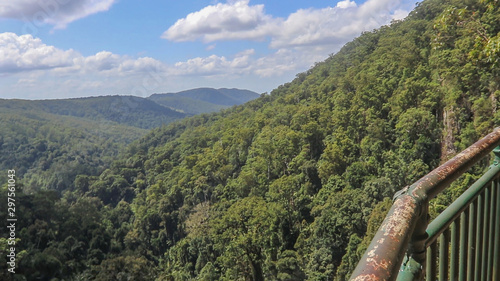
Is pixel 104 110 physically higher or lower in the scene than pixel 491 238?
lower

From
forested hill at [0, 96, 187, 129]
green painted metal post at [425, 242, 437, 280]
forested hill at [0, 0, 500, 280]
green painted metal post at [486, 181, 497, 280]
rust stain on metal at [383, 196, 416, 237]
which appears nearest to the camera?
rust stain on metal at [383, 196, 416, 237]

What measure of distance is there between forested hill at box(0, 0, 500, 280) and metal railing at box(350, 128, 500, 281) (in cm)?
358

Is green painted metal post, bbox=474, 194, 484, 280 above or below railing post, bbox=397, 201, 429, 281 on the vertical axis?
below

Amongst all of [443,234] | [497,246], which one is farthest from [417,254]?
[497,246]

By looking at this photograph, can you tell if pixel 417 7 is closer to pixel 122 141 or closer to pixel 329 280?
pixel 329 280

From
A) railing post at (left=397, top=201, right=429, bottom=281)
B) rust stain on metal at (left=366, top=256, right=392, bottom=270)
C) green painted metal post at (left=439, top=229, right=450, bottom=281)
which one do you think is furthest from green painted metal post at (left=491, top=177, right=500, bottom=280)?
rust stain on metal at (left=366, top=256, right=392, bottom=270)

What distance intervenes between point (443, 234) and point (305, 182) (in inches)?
1252

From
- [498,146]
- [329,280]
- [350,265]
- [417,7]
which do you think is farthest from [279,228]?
[417,7]

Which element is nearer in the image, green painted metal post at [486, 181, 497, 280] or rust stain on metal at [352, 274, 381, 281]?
rust stain on metal at [352, 274, 381, 281]

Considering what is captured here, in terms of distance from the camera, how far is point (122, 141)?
369 ft

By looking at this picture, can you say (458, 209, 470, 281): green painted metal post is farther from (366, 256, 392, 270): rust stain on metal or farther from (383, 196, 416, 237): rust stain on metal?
(366, 256, 392, 270): rust stain on metal

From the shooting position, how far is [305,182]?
32281mm

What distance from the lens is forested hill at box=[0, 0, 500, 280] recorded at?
20.7 metres

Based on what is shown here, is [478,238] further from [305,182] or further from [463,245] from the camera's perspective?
[305,182]
